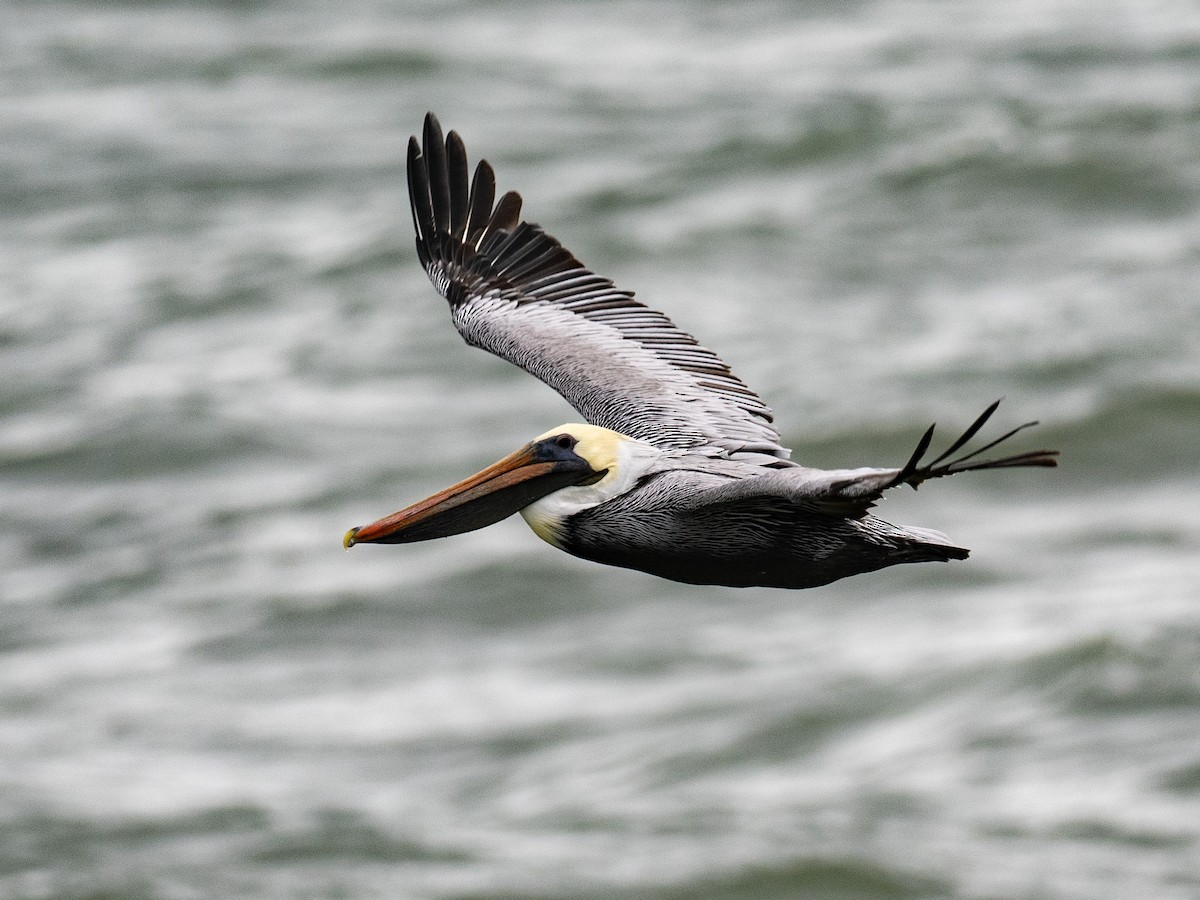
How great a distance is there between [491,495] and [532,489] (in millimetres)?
142

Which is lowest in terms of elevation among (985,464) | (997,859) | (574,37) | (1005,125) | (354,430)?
(997,859)

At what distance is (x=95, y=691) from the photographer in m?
34.3

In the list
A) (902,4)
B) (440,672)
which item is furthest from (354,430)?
(902,4)

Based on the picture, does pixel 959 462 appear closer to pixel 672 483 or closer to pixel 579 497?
pixel 672 483

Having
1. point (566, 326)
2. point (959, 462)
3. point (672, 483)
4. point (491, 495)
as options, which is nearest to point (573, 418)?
point (566, 326)

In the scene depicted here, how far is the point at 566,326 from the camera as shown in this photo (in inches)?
360

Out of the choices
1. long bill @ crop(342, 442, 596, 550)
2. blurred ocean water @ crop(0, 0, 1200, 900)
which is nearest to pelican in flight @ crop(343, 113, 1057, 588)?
long bill @ crop(342, 442, 596, 550)

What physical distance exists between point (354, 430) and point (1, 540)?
658cm

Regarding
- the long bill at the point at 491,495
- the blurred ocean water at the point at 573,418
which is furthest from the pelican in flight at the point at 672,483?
the blurred ocean water at the point at 573,418

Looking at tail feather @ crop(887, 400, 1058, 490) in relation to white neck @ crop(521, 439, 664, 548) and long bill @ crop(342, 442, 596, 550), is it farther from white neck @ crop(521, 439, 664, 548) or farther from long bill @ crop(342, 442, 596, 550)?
long bill @ crop(342, 442, 596, 550)

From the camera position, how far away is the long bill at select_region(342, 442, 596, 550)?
7031mm

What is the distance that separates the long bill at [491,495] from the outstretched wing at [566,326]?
2.03 ft

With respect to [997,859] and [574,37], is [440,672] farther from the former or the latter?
[574,37]

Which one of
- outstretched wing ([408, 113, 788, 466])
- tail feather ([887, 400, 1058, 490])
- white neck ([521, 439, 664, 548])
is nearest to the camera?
tail feather ([887, 400, 1058, 490])
